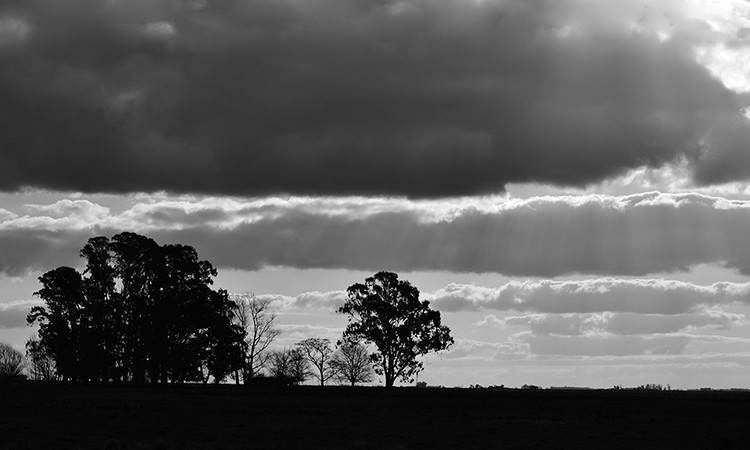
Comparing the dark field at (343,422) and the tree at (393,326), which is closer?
the dark field at (343,422)

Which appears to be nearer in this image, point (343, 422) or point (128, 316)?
point (343, 422)

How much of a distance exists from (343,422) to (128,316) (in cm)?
6341

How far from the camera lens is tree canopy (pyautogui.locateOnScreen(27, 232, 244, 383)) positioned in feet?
401

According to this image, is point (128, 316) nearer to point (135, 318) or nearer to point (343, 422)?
point (135, 318)

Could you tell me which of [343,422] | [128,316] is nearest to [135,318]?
[128,316]

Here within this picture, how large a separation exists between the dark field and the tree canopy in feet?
85.6

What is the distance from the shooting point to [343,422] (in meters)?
66.1

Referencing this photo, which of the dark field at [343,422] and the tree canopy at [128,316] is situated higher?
the tree canopy at [128,316]

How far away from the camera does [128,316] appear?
124 m

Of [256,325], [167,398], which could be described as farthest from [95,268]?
[167,398]

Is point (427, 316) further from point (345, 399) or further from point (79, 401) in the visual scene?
point (79, 401)

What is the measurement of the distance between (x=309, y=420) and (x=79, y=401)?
22118 millimetres

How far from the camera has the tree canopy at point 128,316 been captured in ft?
401

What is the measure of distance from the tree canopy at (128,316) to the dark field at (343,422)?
26.1 metres
